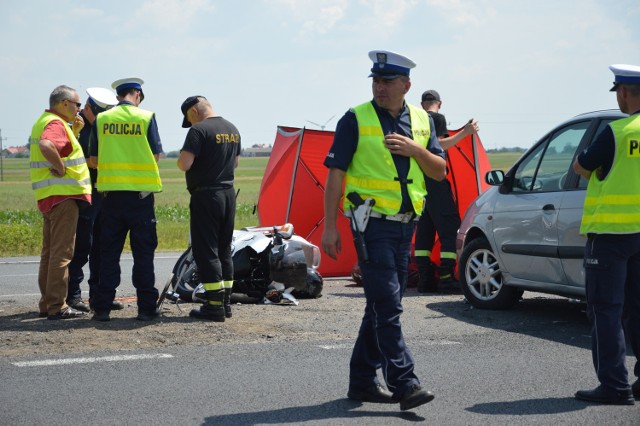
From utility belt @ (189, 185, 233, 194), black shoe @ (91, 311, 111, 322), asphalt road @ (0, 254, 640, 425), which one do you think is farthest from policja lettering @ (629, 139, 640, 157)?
black shoe @ (91, 311, 111, 322)

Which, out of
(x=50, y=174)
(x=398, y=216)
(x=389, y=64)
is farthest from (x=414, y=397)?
(x=50, y=174)

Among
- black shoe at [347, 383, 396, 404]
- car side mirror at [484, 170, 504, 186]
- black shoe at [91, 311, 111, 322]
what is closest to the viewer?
black shoe at [347, 383, 396, 404]

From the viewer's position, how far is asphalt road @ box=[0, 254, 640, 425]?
5508mm

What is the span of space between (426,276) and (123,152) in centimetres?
421

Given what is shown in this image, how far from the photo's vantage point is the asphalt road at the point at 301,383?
551cm

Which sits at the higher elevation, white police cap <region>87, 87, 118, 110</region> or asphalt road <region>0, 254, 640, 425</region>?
white police cap <region>87, 87, 118, 110</region>

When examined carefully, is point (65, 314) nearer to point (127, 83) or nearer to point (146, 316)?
point (146, 316)

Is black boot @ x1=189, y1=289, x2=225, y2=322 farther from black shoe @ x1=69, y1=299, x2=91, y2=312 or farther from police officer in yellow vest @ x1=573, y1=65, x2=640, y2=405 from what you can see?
police officer in yellow vest @ x1=573, y1=65, x2=640, y2=405

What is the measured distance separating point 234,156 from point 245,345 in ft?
6.49

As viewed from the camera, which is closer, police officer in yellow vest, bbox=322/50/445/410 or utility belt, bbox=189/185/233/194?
police officer in yellow vest, bbox=322/50/445/410

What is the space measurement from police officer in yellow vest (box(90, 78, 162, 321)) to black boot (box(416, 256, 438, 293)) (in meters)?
3.71

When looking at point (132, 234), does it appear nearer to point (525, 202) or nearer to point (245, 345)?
point (245, 345)

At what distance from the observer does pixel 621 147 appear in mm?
5848

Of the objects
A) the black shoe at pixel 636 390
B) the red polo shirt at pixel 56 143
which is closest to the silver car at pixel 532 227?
the black shoe at pixel 636 390
